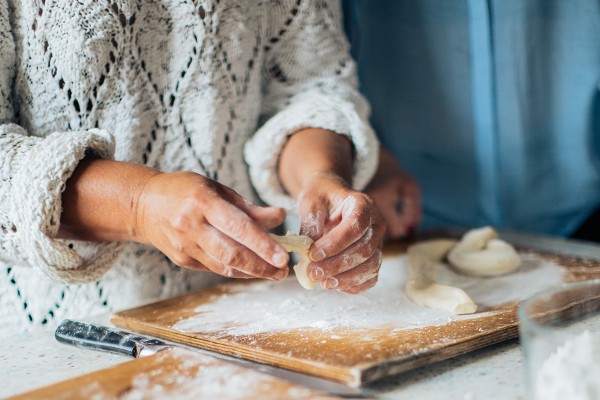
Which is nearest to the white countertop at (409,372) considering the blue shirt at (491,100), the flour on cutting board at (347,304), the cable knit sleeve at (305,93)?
the flour on cutting board at (347,304)

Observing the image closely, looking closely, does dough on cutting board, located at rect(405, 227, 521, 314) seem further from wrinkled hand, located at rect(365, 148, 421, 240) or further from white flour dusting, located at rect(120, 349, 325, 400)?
white flour dusting, located at rect(120, 349, 325, 400)

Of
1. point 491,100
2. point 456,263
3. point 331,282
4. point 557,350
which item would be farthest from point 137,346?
point 491,100

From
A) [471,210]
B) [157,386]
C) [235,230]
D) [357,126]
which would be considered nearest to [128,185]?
[235,230]

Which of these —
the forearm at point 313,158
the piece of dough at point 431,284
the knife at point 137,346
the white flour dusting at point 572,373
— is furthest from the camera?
the forearm at point 313,158

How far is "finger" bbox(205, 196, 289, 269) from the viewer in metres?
0.81

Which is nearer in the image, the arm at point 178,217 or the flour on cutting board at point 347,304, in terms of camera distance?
the arm at point 178,217

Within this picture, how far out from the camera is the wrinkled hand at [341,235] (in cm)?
94

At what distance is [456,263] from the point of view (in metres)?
1.24

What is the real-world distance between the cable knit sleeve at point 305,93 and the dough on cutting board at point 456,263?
0.19 metres

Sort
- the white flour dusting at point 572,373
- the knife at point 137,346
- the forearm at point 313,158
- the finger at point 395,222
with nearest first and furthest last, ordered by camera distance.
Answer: the white flour dusting at point 572,373, the knife at point 137,346, the forearm at point 313,158, the finger at point 395,222

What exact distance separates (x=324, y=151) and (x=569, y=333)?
0.58m

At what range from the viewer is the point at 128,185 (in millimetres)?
891

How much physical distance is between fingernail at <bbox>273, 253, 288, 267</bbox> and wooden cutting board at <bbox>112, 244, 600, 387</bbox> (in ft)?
0.36

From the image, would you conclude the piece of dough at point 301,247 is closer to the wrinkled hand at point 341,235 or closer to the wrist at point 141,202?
the wrinkled hand at point 341,235
